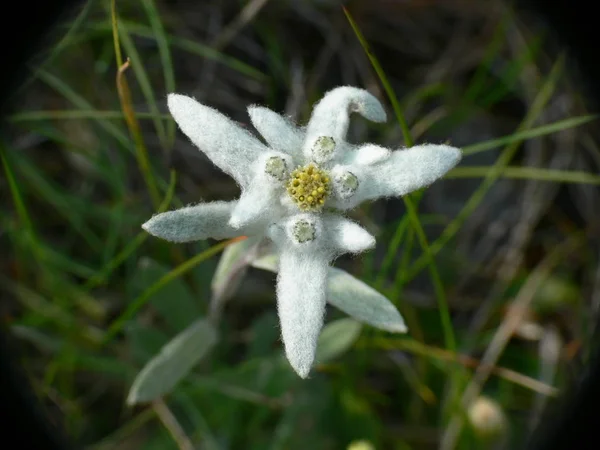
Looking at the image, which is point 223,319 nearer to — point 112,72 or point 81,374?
point 81,374

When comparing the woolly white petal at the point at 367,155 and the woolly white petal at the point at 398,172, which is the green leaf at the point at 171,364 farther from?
the woolly white petal at the point at 367,155

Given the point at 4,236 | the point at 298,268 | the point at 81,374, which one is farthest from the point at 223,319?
the point at 298,268

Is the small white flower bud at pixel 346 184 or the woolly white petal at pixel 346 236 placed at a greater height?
the small white flower bud at pixel 346 184

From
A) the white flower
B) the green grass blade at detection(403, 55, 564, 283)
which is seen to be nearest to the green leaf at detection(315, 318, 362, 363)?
the green grass blade at detection(403, 55, 564, 283)

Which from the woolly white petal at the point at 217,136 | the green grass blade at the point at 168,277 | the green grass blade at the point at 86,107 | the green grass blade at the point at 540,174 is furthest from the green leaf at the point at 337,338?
the green grass blade at the point at 86,107

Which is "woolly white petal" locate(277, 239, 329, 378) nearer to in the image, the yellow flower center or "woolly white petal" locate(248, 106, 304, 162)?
the yellow flower center
